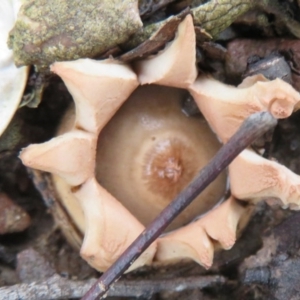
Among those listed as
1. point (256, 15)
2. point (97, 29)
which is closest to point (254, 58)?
point (256, 15)

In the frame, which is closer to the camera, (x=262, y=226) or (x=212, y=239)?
(x=212, y=239)

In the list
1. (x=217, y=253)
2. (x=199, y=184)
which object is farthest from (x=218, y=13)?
(x=217, y=253)

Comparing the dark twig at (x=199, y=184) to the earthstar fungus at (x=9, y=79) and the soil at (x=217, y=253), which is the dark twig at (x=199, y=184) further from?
the earthstar fungus at (x=9, y=79)

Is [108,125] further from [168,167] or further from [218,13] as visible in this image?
[218,13]

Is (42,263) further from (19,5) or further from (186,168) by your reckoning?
(19,5)

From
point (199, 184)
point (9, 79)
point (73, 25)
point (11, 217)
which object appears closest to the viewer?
point (199, 184)

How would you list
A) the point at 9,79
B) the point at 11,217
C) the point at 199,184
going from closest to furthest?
the point at 199,184 < the point at 9,79 < the point at 11,217

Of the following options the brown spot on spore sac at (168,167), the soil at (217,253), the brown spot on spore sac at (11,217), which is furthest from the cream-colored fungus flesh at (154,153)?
the brown spot on spore sac at (11,217)
